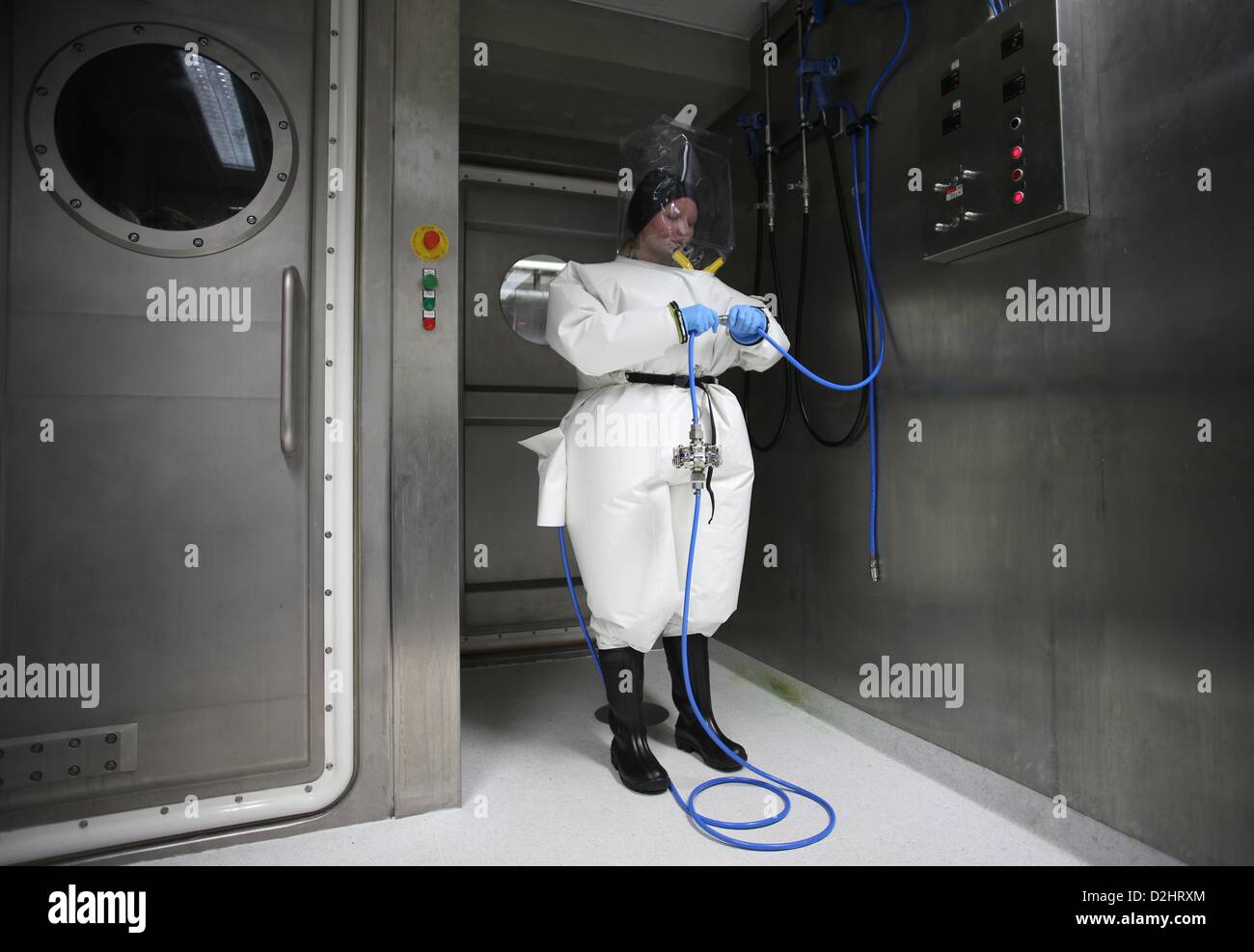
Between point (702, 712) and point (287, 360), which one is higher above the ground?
point (287, 360)

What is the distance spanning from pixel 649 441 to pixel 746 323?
0.36 meters

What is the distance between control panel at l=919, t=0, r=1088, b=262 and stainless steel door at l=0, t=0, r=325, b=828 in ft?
4.68

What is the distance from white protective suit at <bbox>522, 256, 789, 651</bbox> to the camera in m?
1.67

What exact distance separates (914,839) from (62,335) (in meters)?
2.01

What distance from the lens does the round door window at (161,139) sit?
134 cm

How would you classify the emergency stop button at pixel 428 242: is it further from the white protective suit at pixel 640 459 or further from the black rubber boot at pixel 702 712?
the black rubber boot at pixel 702 712

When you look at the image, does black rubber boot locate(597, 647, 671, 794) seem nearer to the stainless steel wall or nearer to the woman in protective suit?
the woman in protective suit

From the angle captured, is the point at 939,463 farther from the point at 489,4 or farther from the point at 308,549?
the point at 489,4

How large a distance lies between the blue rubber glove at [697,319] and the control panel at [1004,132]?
578 millimetres

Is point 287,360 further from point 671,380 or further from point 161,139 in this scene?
point 671,380

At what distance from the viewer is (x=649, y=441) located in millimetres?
1697

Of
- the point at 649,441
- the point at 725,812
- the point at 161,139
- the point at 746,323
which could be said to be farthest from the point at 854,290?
the point at 161,139

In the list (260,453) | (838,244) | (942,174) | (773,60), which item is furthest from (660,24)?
(260,453)

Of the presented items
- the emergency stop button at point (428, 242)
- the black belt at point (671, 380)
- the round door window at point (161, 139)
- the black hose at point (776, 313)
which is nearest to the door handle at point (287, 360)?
the round door window at point (161, 139)
